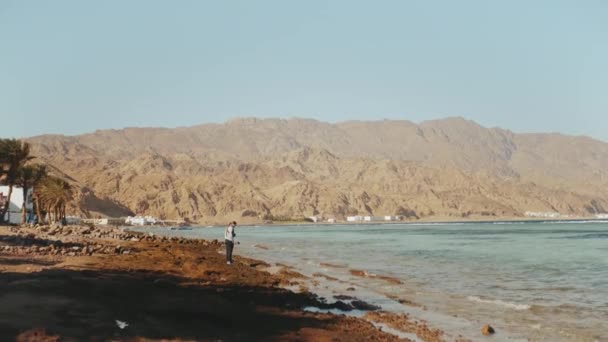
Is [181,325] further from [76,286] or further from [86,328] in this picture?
[76,286]

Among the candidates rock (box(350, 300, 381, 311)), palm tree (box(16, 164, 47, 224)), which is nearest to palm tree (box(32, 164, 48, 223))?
palm tree (box(16, 164, 47, 224))

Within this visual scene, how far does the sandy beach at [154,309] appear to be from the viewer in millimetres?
11891

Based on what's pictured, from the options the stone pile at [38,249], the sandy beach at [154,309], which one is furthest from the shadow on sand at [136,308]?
the stone pile at [38,249]

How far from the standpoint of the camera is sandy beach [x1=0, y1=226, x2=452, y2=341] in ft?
39.0

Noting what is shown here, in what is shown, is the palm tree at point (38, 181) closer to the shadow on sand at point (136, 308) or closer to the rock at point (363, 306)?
the shadow on sand at point (136, 308)

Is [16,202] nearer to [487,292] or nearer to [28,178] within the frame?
[28,178]

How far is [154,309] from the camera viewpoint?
48.8ft

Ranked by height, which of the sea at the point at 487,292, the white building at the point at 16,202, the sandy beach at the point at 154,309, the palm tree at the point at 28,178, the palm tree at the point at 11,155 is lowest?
the sea at the point at 487,292

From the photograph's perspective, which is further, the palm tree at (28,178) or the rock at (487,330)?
the palm tree at (28,178)

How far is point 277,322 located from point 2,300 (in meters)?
6.58

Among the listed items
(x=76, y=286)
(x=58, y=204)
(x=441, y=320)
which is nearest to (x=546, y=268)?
(x=441, y=320)

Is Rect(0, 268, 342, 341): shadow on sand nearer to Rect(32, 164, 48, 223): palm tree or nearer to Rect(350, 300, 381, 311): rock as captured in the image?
Rect(350, 300, 381, 311): rock

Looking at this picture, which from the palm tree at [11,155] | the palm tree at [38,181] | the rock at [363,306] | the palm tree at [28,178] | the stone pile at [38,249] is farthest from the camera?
the palm tree at [38,181]

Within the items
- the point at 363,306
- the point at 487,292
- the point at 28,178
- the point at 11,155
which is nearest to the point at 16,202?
the point at 28,178
